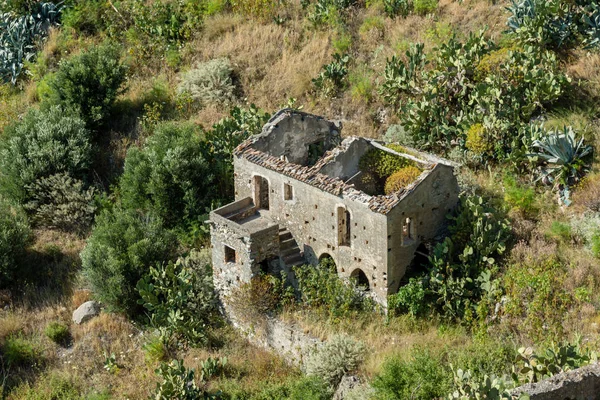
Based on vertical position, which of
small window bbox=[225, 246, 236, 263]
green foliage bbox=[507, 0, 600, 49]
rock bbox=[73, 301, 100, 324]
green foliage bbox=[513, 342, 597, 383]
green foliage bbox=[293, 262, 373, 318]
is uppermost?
green foliage bbox=[507, 0, 600, 49]

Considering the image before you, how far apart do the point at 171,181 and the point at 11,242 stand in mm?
4904

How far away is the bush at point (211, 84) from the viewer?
35.8 m

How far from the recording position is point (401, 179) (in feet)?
88.3

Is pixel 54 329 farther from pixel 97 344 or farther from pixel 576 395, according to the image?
pixel 576 395

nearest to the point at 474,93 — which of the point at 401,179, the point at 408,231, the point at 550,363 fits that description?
the point at 401,179

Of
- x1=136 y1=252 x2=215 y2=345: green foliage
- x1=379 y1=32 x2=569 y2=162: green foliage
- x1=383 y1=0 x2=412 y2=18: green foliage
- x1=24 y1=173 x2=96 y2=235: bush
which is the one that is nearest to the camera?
x1=136 y1=252 x2=215 y2=345: green foliage

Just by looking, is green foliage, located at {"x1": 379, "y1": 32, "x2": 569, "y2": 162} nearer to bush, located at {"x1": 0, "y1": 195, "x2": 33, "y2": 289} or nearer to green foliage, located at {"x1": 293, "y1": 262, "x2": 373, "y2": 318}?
green foliage, located at {"x1": 293, "y1": 262, "x2": 373, "y2": 318}

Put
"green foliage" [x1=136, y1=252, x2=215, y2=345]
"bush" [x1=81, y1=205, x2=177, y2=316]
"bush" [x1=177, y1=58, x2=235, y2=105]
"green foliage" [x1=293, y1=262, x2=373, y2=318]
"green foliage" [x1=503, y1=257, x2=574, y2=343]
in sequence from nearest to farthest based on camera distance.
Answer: "green foliage" [x1=503, y1=257, x2=574, y2=343]
"green foliage" [x1=293, y1=262, x2=373, y2=318]
"green foliage" [x1=136, y1=252, x2=215, y2=345]
"bush" [x1=81, y1=205, x2=177, y2=316]
"bush" [x1=177, y1=58, x2=235, y2=105]

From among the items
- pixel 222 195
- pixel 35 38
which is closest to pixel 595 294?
pixel 222 195

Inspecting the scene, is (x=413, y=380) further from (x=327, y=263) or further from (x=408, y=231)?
→ (x=327, y=263)

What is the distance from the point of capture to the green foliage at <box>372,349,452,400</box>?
72.1ft

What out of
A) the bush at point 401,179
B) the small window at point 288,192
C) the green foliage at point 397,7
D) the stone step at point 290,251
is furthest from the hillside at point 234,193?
the small window at point 288,192

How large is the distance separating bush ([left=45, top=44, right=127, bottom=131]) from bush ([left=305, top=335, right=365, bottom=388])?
1488 centimetres

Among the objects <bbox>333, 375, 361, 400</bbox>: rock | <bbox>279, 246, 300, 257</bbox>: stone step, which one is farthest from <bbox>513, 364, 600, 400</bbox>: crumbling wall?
<bbox>279, 246, 300, 257</bbox>: stone step
